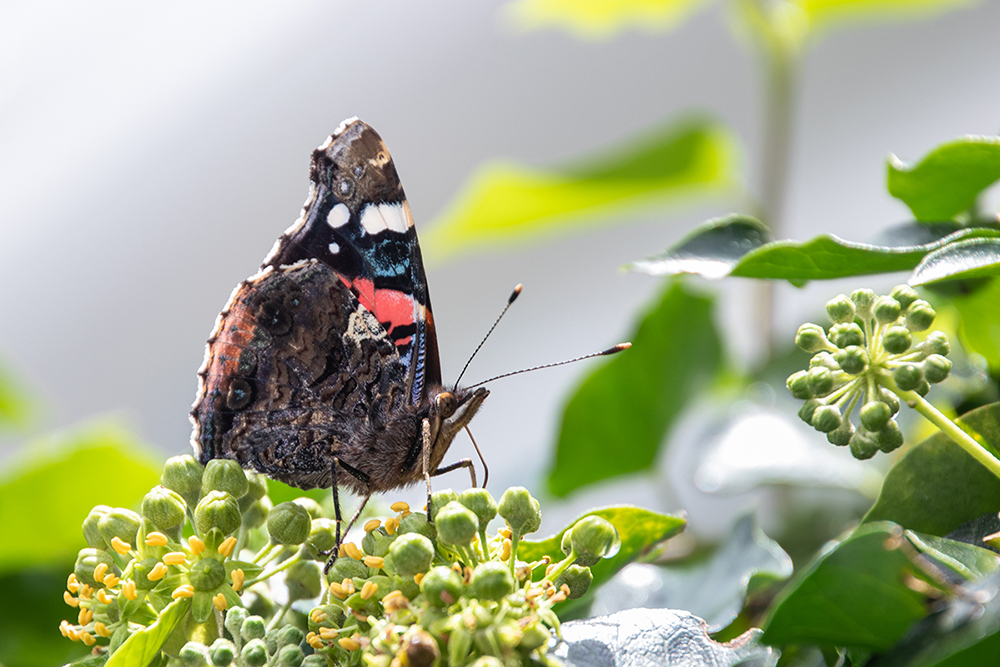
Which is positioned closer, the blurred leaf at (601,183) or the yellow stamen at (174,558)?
the yellow stamen at (174,558)

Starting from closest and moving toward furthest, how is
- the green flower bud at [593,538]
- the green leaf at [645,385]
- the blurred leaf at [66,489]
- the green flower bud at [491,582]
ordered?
1. the green flower bud at [491,582]
2. the green flower bud at [593,538]
3. the blurred leaf at [66,489]
4. the green leaf at [645,385]

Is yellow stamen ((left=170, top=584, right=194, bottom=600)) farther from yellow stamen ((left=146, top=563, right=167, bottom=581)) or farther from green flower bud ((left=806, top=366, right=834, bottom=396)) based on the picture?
green flower bud ((left=806, top=366, right=834, bottom=396))

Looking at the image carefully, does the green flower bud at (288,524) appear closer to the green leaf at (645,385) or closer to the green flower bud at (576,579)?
the green flower bud at (576,579)

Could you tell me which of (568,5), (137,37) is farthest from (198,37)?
(568,5)

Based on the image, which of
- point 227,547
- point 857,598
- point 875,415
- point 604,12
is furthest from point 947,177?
point 604,12

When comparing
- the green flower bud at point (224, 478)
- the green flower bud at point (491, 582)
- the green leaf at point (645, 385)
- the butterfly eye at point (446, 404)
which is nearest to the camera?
the green flower bud at point (491, 582)

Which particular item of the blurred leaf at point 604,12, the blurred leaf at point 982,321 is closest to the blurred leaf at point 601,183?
the blurred leaf at point 604,12

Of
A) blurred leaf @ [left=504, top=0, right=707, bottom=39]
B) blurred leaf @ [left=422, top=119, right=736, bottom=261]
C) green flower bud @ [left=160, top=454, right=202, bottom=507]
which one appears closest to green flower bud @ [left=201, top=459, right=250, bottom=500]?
green flower bud @ [left=160, top=454, right=202, bottom=507]

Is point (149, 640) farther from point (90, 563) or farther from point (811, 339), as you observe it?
point (811, 339)
